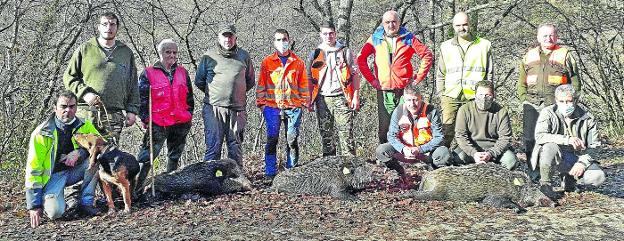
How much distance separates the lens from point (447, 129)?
6898 millimetres

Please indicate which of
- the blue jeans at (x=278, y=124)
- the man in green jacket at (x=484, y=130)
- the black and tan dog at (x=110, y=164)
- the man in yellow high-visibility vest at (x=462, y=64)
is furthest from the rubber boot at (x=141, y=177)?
the man in yellow high-visibility vest at (x=462, y=64)

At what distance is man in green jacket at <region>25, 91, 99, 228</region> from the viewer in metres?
5.10

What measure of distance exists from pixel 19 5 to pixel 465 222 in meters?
7.56

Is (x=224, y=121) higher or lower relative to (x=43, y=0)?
lower

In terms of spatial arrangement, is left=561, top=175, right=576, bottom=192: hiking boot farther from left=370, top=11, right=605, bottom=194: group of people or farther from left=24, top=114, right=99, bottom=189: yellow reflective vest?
left=24, top=114, right=99, bottom=189: yellow reflective vest

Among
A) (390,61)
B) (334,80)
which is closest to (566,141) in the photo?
(390,61)

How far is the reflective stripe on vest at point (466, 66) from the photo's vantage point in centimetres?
662

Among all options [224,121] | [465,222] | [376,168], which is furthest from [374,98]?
[465,222]

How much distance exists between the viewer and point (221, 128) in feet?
21.5

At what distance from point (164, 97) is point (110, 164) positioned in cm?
109

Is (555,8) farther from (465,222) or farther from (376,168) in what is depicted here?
(465,222)

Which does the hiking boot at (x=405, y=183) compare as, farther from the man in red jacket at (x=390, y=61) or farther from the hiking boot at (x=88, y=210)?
the hiking boot at (x=88, y=210)

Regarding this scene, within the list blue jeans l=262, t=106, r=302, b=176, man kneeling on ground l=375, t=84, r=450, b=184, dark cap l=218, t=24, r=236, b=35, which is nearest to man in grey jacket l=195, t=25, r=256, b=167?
dark cap l=218, t=24, r=236, b=35

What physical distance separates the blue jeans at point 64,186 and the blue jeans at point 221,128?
1397 mm
